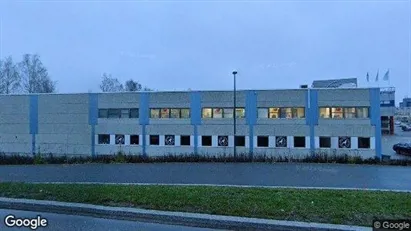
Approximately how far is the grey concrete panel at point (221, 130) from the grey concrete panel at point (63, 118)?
41.3 ft

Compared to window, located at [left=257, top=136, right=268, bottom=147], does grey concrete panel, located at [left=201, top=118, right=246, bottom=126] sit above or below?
above

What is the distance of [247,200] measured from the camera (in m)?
6.94

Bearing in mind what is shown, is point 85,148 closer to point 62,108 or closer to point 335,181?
point 62,108

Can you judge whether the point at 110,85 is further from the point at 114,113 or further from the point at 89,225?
the point at 89,225

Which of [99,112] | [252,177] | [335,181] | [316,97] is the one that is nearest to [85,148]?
[99,112]

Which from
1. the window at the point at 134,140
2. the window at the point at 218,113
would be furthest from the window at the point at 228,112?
the window at the point at 134,140

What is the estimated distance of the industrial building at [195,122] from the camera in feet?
96.0

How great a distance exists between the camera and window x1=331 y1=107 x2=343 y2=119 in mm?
29500

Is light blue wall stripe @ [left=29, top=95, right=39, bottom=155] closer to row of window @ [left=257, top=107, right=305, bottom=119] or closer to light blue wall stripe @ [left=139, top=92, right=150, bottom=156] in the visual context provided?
light blue wall stripe @ [left=139, top=92, right=150, bottom=156]

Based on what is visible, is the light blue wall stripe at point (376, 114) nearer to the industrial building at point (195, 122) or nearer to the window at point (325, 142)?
the industrial building at point (195, 122)

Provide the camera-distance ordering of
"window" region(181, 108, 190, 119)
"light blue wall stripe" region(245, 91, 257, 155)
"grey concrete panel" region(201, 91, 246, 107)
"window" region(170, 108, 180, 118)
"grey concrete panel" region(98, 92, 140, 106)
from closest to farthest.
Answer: "light blue wall stripe" region(245, 91, 257, 155), "grey concrete panel" region(201, 91, 246, 107), "window" region(181, 108, 190, 119), "window" region(170, 108, 180, 118), "grey concrete panel" region(98, 92, 140, 106)

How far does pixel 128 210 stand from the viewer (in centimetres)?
630

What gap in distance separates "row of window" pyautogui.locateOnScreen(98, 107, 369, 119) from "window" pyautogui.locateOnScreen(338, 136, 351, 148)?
1.99m

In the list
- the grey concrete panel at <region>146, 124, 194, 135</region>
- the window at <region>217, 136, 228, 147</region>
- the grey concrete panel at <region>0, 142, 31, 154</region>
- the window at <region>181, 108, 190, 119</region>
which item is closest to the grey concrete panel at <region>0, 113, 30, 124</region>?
the grey concrete panel at <region>0, 142, 31, 154</region>
